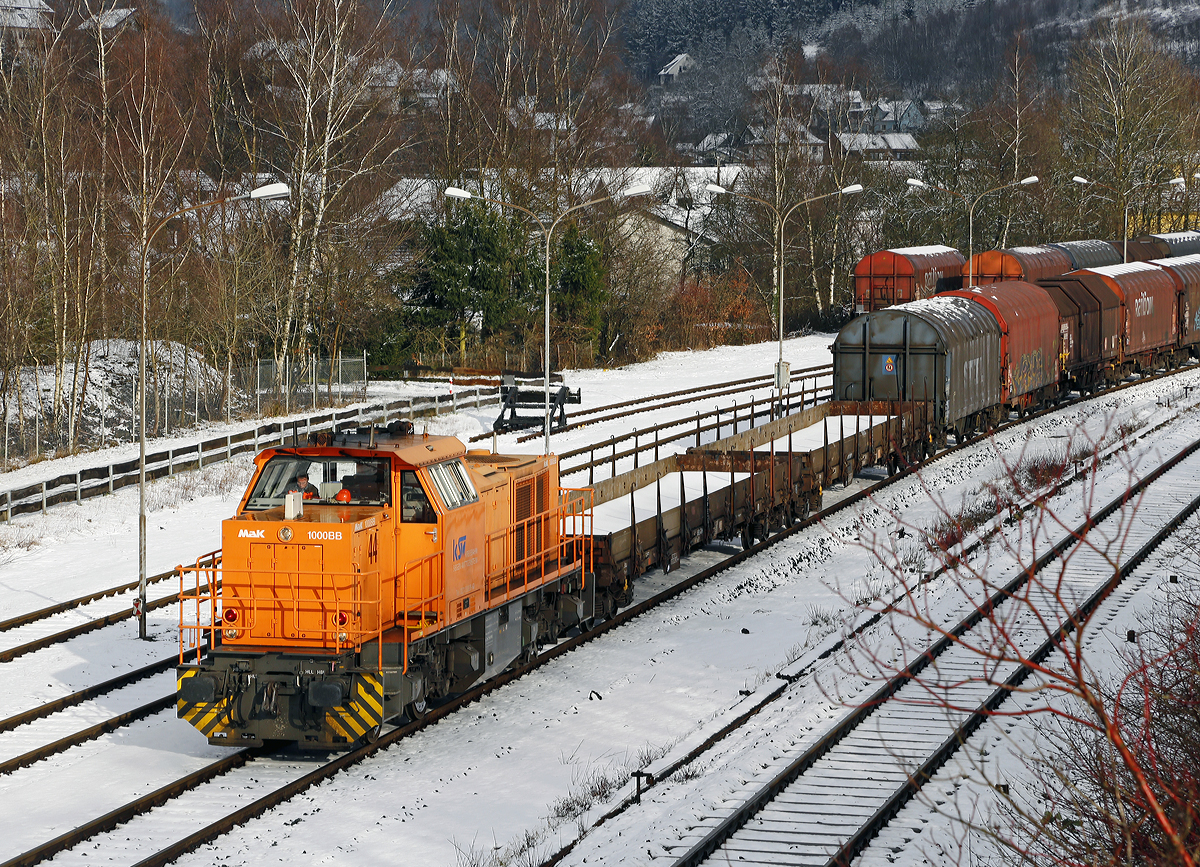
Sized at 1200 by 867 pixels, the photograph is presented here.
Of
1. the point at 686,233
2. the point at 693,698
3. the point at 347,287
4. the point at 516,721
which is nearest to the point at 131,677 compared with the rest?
the point at 516,721

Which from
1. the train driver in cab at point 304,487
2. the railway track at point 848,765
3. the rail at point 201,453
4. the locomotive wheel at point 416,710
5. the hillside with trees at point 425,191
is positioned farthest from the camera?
the hillside with trees at point 425,191

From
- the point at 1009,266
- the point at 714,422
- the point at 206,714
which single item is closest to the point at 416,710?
the point at 206,714

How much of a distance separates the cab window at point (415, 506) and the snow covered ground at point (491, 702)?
→ 7.90ft

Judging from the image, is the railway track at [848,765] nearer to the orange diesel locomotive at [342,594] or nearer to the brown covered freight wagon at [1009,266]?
the orange diesel locomotive at [342,594]

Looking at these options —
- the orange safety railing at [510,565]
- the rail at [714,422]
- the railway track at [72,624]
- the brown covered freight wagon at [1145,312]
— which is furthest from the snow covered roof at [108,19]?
the brown covered freight wagon at [1145,312]

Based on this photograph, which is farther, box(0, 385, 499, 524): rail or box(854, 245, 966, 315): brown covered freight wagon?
box(854, 245, 966, 315): brown covered freight wagon

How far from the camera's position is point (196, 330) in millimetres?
42469

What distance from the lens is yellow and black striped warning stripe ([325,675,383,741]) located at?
41.6 feet

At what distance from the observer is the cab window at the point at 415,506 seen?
43.9 feet

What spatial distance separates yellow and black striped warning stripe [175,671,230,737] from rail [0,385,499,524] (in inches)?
406

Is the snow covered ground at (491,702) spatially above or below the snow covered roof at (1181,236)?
below

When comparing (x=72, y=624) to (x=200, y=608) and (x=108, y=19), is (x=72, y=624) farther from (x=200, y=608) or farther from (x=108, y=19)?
(x=108, y=19)

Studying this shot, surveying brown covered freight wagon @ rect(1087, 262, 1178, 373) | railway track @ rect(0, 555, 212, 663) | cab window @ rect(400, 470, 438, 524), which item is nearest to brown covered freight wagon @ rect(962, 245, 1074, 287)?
brown covered freight wagon @ rect(1087, 262, 1178, 373)

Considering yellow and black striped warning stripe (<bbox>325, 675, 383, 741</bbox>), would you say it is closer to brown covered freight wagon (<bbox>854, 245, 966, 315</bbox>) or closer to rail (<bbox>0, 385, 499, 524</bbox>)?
rail (<bbox>0, 385, 499, 524</bbox>)
